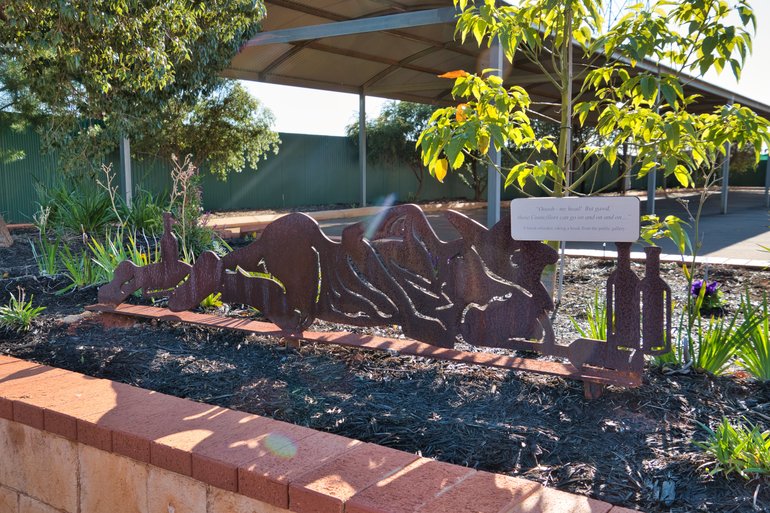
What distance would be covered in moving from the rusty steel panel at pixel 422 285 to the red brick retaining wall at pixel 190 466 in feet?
3.10

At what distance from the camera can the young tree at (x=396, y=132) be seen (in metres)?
24.6

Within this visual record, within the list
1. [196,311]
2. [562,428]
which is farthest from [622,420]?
[196,311]

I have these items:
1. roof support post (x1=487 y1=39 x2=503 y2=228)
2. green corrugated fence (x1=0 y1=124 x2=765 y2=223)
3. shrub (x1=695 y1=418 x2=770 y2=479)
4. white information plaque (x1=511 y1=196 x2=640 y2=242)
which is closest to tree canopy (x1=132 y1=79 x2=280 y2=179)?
green corrugated fence (x1=0 y1=124 x2=765 y2=223)

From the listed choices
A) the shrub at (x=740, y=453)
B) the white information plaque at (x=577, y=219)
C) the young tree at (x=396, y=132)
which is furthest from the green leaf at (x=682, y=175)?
the young tree at (x=396, y=132)

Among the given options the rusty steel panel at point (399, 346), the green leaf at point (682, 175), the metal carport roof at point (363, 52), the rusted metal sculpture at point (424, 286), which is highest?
the metal carport roof at point (363, 52)

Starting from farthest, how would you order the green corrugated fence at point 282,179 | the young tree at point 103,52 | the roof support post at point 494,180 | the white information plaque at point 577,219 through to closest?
the green corrugated fence at point 282,179
the roof support post at point 494,180
the young tree at point 103,52
the white information plaque at point 577,219

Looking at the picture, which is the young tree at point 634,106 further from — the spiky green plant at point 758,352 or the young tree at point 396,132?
the young tree at point 396,132

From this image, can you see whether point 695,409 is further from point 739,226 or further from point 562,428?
point 739,226

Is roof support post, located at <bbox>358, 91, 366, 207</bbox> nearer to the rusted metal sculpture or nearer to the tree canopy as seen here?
the tree canopy

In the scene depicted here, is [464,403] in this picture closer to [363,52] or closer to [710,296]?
[710,296]

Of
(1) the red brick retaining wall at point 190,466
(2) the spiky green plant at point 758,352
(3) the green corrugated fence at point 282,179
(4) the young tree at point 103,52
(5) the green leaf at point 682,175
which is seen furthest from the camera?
(3) the green corrugated fence at point 282,179

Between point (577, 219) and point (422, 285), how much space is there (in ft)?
2.82

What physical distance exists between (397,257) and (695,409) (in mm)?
1560

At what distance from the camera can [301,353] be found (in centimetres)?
410
